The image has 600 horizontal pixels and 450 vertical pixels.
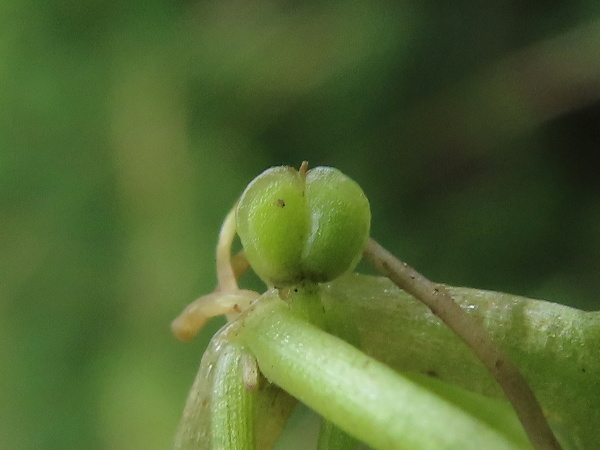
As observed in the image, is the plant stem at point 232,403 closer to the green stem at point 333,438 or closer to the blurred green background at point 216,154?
the green stem at point 333,438

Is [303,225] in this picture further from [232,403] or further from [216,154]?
[216,154]

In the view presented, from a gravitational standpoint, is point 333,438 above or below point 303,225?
below

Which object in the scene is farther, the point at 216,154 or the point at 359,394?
the point at 216,154

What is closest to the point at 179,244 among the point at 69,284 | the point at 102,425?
the point at 69,284

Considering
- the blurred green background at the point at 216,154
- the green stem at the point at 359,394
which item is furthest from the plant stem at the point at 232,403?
the blurred green background at the point at 216,154

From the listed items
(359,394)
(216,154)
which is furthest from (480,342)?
(216,154)

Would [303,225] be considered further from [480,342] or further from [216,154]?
[216,154]
